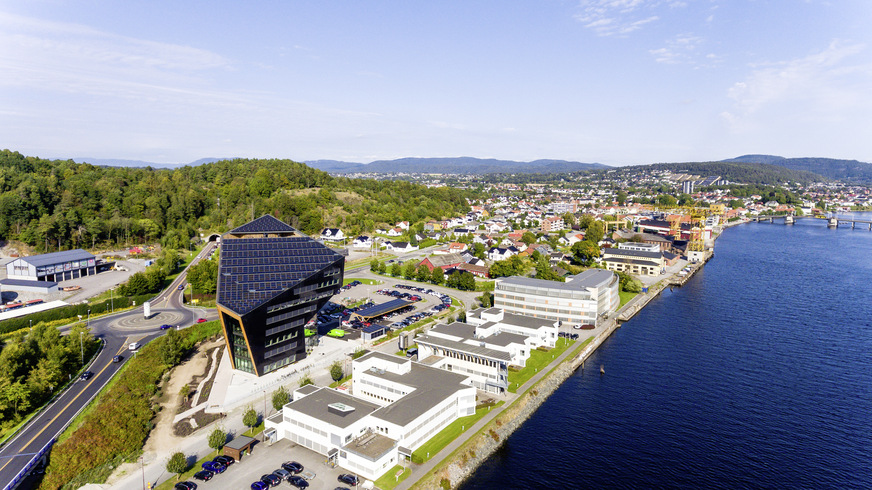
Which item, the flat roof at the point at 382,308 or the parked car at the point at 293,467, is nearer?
the parked car at the point at 293,467

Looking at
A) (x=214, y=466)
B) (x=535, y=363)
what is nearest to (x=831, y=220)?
(x=535, y=363)

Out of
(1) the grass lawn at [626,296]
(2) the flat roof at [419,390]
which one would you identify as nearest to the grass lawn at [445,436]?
(2) the flat roof at [419,390]

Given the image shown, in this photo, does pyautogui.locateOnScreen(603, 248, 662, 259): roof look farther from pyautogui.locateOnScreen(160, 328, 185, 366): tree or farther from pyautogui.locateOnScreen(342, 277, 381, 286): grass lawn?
A: pyautogui.locateOnScreen(160, 328, 185, 366): tree

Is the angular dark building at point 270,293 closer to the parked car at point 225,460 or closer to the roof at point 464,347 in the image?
the roof at point 464,347

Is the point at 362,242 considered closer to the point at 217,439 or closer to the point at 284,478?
the point at 217,439

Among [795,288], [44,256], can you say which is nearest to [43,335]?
[44,256]

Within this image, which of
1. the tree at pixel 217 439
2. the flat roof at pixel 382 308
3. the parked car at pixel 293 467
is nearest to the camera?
the parked car at pixel 293 467

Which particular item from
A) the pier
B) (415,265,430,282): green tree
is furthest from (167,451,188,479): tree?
the pier
